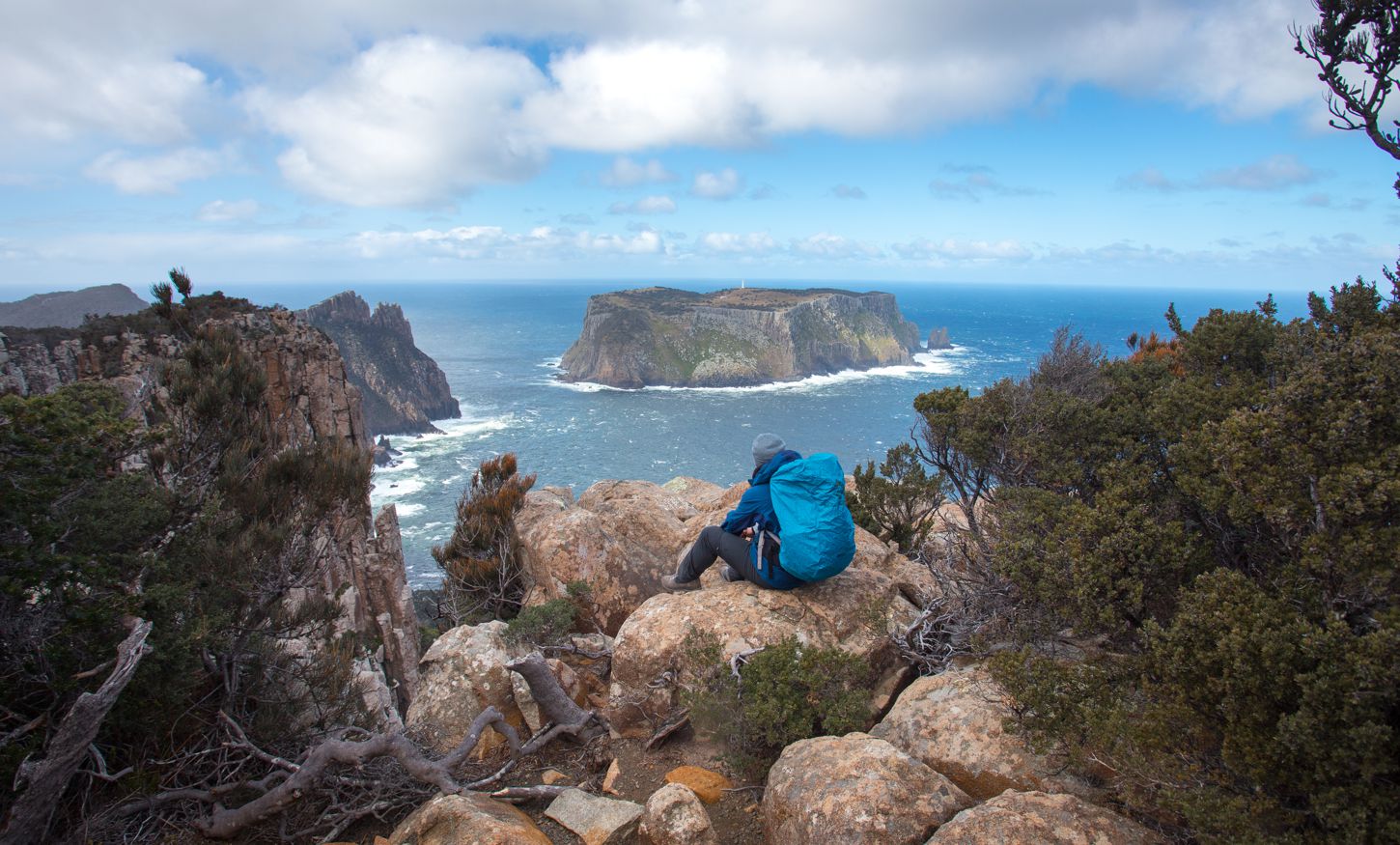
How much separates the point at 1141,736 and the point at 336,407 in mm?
27429

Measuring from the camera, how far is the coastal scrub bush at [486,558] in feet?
43.1

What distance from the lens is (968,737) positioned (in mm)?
5180

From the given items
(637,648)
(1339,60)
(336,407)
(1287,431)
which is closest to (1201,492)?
(1287,431)

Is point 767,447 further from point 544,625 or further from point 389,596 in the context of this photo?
point 389,596

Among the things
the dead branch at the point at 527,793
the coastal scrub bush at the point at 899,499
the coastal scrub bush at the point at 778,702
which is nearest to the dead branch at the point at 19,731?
the dead branch at the point at 527,793

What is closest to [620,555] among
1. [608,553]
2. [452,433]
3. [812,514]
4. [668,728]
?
[608,553]

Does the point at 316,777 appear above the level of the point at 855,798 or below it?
below

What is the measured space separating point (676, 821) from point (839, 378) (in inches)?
5741

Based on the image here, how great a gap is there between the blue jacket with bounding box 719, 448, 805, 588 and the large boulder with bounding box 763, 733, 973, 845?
261 centimetres

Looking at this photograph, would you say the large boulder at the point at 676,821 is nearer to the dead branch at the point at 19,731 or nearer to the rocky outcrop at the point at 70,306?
the dead branch at the point at 19,731

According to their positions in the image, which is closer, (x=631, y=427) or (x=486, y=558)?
(x=486, y=558)

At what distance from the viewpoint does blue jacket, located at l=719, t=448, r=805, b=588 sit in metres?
7.38

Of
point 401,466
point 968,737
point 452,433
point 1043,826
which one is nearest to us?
point 1043,826

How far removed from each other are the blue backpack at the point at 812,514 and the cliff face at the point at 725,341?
5087 inches
